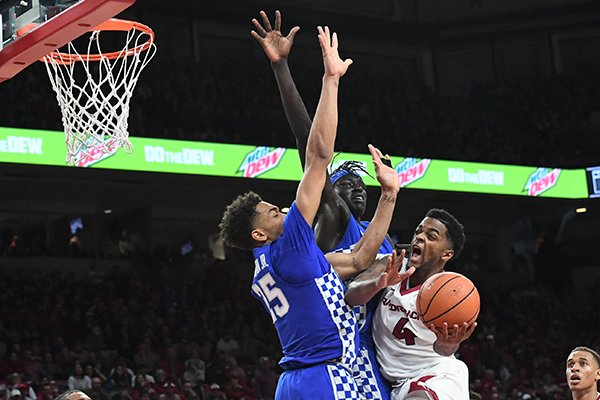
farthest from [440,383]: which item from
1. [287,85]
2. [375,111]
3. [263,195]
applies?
[375,111]

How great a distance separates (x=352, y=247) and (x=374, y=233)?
14.0 inches

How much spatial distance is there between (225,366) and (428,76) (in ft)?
42.1

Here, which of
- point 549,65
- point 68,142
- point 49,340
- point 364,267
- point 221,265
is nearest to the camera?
point 364,267

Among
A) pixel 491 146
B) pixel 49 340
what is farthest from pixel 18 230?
pixel 491 146

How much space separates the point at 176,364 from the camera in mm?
13508

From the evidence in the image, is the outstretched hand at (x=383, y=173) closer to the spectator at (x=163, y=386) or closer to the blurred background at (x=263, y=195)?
the blurred background at (x=263, y=195)

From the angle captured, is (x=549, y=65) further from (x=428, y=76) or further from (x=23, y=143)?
(x=23, y=143)

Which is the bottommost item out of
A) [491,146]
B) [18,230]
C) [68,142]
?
[68,142]

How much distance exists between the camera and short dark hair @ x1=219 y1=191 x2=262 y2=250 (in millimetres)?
4082

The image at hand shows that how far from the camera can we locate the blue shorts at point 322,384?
4.01 metres

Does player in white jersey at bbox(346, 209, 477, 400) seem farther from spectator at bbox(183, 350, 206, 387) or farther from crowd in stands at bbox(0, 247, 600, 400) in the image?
spectator at bbox(183, 350, 206, 387)

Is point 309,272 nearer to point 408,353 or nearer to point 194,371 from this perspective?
point 408,353

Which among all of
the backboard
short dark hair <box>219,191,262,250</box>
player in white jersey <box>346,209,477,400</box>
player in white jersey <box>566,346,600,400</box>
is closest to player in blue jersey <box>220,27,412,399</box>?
short dark hair <box>219,191,262,250</box>

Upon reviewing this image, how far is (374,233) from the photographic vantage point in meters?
4.15
